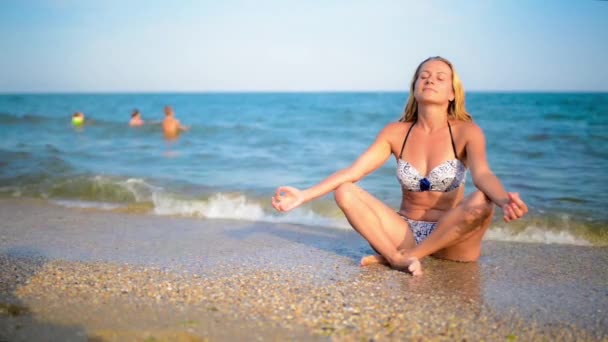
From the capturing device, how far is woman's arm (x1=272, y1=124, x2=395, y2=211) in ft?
13.2

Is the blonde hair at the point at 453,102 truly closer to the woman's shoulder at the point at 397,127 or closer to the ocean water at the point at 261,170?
the woman's shoulder at the point at 397,127

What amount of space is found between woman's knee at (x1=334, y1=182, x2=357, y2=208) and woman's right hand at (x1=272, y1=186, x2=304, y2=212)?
1.00 ft

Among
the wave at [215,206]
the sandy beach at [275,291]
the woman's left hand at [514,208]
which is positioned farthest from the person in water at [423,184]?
the wave at [215,206]

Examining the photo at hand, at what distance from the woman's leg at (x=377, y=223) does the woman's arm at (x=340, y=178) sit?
12cm

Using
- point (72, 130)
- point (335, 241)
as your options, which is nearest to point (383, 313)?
point (335, 241)

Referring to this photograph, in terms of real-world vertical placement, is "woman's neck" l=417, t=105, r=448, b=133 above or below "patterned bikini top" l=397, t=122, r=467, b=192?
above

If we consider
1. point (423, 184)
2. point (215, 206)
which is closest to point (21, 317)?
point (423, 184)

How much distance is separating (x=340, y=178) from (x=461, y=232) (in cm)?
104

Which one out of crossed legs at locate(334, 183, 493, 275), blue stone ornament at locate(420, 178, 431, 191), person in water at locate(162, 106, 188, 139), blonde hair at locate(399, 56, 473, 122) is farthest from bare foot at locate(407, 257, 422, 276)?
person in water at locate(162, 106, 188, 139)

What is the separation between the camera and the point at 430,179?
431 centimetres

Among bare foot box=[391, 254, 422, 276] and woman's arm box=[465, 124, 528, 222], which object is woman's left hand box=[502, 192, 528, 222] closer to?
woman's arm box=[465, 124, 528, 222]

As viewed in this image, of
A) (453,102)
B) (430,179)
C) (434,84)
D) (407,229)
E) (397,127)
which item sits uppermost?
(434,84)

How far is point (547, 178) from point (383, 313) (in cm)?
723

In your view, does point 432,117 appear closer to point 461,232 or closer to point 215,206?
point 461,232
